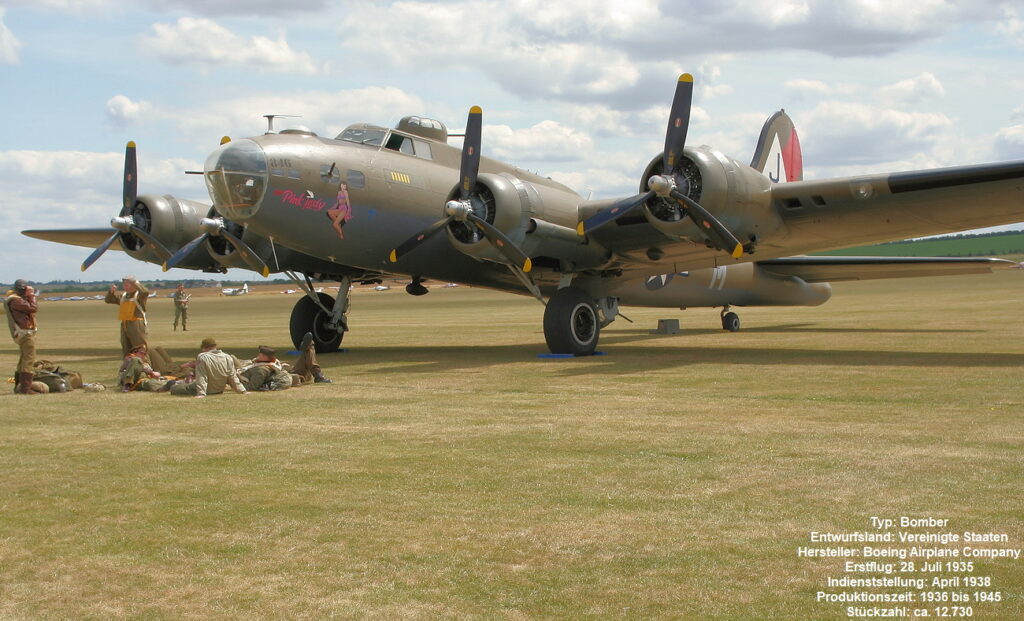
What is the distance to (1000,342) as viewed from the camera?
757 inches

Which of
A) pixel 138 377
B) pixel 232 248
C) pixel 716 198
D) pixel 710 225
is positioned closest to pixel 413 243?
pixel 232 248

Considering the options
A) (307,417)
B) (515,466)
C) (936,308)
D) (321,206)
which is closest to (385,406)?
(307,417)

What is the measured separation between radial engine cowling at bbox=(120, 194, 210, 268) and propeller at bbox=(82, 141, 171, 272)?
0.12 metres

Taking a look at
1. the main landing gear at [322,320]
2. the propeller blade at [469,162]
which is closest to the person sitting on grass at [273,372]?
the propeller blade at [469,162]

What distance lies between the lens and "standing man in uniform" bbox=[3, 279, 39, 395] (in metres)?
13.0

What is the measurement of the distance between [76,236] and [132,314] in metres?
11.3

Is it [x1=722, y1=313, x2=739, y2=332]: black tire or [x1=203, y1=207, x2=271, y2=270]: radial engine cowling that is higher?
[x1=203, y1=207, x2=271, y2=270]: radial engine cowling

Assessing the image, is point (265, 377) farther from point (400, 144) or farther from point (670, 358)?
point (670, 358)

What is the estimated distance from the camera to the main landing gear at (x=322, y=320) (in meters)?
20.5

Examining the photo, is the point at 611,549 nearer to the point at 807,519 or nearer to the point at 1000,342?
the point at 807,519

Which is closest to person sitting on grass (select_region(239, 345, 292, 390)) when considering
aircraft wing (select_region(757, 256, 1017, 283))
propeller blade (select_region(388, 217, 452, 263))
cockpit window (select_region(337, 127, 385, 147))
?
propeller blade (select_region(388, 217, 452, 263))

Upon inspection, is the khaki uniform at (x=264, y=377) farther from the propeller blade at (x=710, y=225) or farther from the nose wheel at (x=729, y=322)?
the nose wheel at (x=729, y=322)

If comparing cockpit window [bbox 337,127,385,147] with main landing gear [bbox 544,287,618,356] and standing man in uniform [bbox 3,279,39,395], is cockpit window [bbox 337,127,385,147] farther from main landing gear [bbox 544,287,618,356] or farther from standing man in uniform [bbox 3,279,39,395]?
standing man in uniform [bbox 3,279,39,395]

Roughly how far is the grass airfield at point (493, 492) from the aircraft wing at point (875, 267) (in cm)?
929
